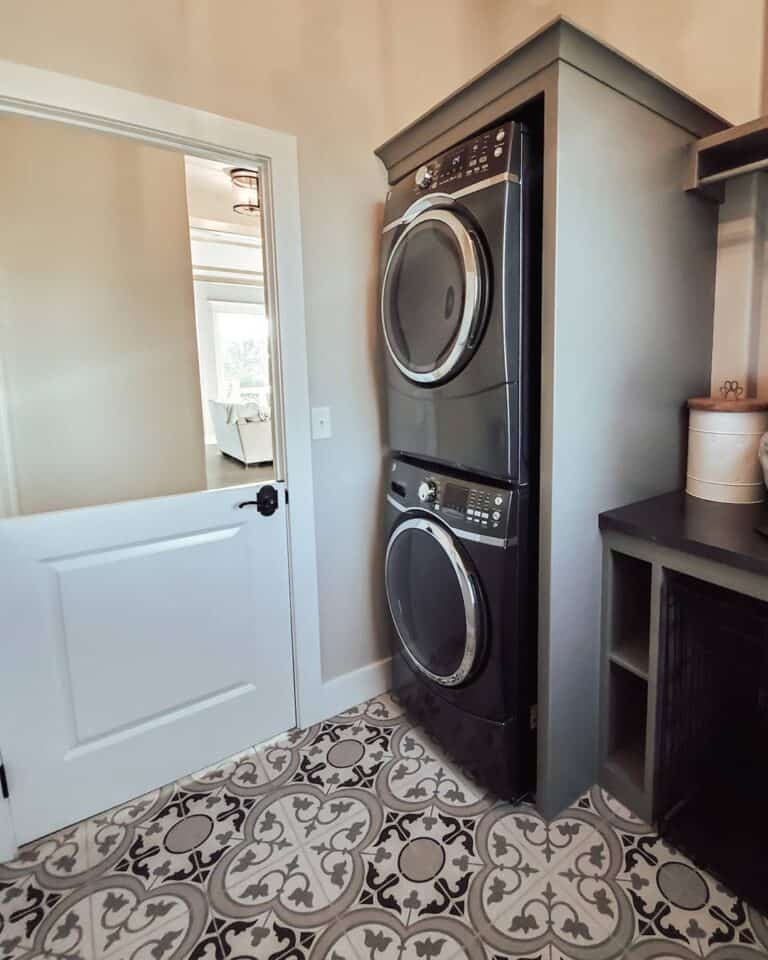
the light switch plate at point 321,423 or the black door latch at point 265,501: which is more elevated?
the light switch plate at point 321,423

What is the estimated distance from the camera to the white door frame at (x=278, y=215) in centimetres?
134

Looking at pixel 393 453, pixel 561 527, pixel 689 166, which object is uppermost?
pixel 689 166

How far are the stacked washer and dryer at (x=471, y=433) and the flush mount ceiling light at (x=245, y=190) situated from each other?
0.49m

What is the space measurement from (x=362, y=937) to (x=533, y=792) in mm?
630

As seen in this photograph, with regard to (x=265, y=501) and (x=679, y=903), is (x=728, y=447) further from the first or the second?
(x=265, y=501)

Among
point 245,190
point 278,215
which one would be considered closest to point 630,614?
point 278,215

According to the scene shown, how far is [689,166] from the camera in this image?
1.55m

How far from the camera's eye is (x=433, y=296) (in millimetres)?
1517

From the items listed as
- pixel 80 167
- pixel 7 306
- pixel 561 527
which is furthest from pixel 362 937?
pixel 80 167

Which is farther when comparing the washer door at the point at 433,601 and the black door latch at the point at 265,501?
the black door latch at the point at 265,501

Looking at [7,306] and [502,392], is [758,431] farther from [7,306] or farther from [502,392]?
[7,306]

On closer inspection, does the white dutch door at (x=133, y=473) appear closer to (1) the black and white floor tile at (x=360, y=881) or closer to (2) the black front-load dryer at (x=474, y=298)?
(1) the black and white floor tile at (x=360, y=881)

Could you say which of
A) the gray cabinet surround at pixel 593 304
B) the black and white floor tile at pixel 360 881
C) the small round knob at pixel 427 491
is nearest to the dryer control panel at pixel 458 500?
the small round knob at pixel 427 491

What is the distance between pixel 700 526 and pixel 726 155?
1.13 m
